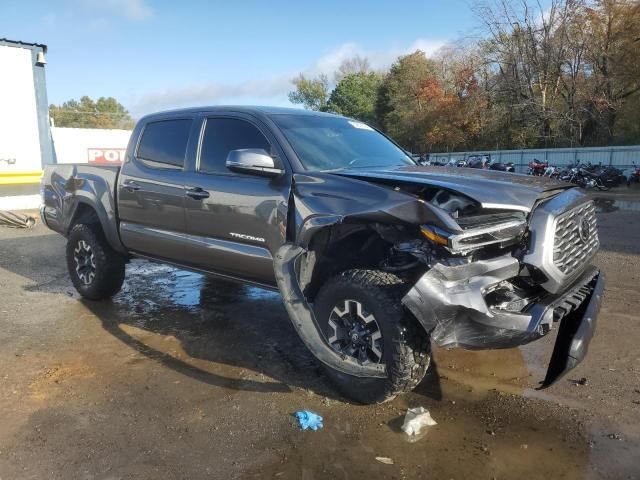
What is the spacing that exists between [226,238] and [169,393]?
49.4 inches

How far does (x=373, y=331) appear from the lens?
135 inches

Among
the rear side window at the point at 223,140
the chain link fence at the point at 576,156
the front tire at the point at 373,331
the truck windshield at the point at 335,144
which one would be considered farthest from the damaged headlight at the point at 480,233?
the chain link fence at the point at 576,156

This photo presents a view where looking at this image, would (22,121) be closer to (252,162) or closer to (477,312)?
(252,162)

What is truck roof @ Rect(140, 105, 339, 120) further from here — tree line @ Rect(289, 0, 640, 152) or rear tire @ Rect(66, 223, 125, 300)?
tree line @ Rect(289, 0, 640, 152)

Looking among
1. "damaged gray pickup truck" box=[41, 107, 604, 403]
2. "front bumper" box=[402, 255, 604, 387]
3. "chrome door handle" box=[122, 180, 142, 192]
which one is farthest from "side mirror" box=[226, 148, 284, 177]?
"chrome door handle" box=[122, 180, 142, 192]

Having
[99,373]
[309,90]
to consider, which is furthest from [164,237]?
[309,90]

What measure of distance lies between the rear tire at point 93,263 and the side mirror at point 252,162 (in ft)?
8.40

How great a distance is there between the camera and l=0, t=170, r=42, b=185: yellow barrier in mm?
13920

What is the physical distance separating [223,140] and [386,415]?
2.61 metres

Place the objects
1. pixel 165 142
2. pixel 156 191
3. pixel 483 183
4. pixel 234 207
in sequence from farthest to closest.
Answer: pixel 165 142 → pixel 156 191 → pixel 234 207 → pixel 483 183

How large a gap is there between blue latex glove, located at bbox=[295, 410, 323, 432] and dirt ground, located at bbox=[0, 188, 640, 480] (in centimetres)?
6

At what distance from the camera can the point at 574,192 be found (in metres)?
3.74

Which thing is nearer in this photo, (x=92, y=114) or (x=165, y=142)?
(x=165, y=142)

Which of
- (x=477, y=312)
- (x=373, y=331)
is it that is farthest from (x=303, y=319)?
(x=477, y=312)
